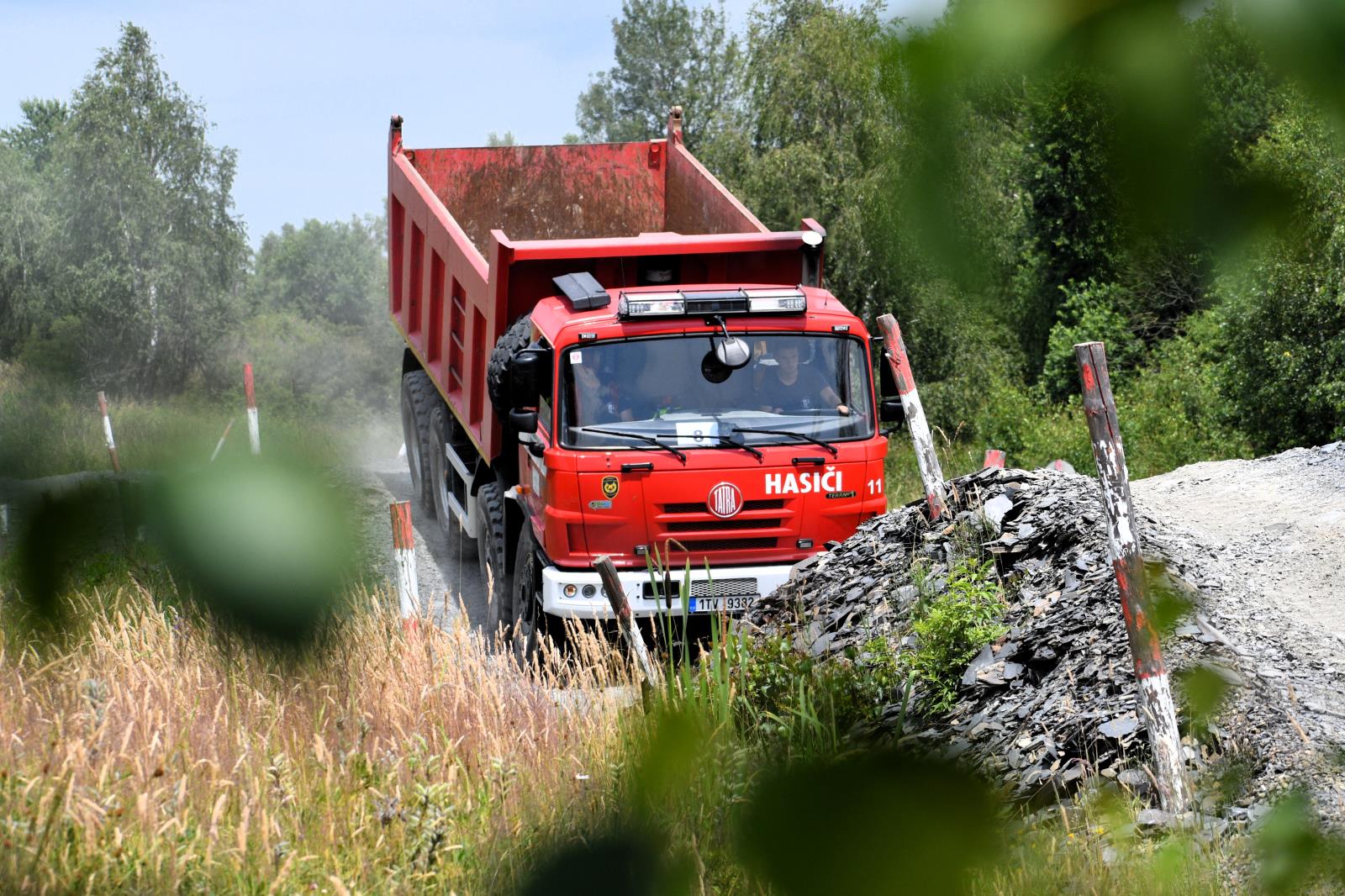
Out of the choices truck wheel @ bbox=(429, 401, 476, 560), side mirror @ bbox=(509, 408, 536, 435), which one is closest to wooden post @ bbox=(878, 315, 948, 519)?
side mirror @ bbox=(509, 408, 536, 435)

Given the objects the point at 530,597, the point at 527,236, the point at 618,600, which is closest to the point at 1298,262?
the point at 618,600

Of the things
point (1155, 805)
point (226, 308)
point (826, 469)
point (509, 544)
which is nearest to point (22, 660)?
point (226, 308)

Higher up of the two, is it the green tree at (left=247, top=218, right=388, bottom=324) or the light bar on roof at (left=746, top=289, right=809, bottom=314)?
the green tree at (left=247, top=218, right=388, bottom=324)

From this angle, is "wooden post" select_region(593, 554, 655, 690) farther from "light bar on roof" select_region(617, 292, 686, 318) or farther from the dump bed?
the dump bed

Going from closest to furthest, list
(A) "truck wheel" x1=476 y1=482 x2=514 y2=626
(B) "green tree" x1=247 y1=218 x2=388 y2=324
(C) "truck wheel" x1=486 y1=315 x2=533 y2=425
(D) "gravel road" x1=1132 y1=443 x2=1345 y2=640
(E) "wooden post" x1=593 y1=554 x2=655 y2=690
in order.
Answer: (E) "wooden post" x1=593 y1=554 x2=655 y2=690 → (D) "gravel road" x1=1132 y1=443 x2=1345 y2=640 → (C) "truck wheel" x1=486 y1=315 x2=533 y2=425 → (A) "truck wheel" x1=476 y1=482 x2=514 y2=626 → (B) "green tree" x1=247 y1=218 x2=388 y2=324

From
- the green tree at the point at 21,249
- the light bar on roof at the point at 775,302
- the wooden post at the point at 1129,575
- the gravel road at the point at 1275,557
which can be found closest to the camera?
the green tree at the point at 21,249

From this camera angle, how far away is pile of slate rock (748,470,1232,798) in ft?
15.9

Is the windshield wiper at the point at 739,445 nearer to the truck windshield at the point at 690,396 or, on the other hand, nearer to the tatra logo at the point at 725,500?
the truck windshield at the point at 690,396

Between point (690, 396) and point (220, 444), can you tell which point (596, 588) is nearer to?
point (690, 396)

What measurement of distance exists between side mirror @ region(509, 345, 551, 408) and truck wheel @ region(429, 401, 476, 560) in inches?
104

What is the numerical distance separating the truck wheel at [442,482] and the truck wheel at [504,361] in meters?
1.84

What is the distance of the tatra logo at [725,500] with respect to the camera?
23.2 feet

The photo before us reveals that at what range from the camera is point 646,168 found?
1123 cm

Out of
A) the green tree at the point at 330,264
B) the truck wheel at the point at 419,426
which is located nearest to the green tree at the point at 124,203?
the truck wheel at the point at 419,426
